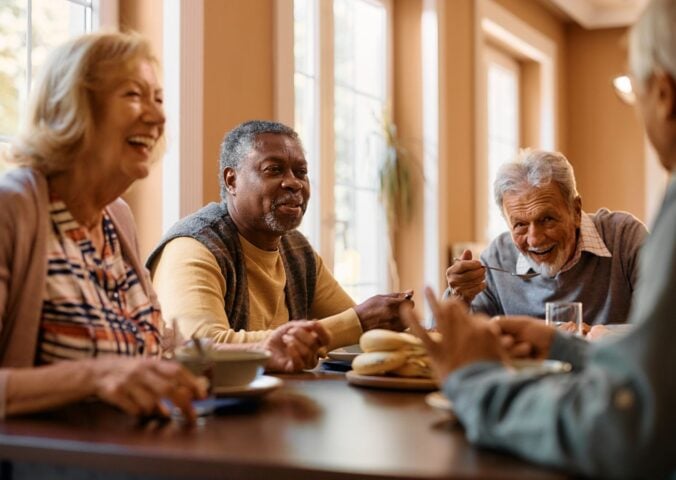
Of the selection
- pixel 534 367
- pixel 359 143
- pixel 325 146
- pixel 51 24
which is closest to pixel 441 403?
pixel 534 367

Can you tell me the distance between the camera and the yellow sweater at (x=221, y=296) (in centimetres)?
222

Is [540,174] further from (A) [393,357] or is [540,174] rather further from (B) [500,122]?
(B) [500,122]

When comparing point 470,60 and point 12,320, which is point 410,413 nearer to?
point 12,320

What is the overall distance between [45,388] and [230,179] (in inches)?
57.6

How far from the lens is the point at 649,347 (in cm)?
98

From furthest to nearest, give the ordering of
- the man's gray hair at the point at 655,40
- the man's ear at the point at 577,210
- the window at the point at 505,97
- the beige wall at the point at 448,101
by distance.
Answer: the window at the point at 505,97
the beige wall at the point at 448,101
the man's ear at the point at 577,210
the man's gray hair at the point at 655,40

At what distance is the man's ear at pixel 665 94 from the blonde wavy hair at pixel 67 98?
3.14ft

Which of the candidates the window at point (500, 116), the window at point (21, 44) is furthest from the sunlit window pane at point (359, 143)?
the window at point (21, 44)

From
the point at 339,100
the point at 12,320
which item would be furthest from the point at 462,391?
the point at 339,100

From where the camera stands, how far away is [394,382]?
1634 mm

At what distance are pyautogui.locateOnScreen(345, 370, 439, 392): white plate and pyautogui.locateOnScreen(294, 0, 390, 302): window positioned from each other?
241 centimetres

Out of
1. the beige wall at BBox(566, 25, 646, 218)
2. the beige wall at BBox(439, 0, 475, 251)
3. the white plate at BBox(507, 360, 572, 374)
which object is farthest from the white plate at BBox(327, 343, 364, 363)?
the beige wall at BBox(566, 25, 646, 218)

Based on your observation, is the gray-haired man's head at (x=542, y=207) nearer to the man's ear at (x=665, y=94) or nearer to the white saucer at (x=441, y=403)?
the white saucer at (x=441, y=403)

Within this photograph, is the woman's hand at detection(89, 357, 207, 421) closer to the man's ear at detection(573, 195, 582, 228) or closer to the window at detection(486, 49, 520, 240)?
the man's ear at detection(573, 195, 582, 228)
